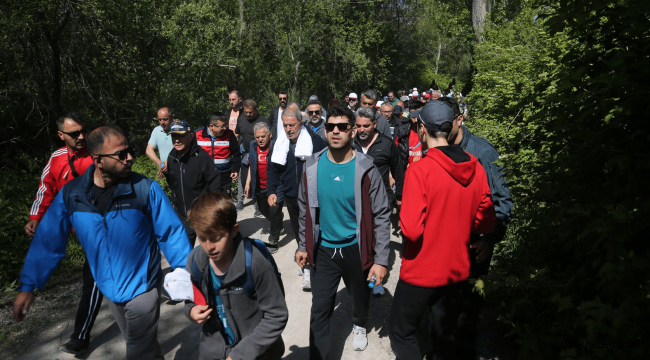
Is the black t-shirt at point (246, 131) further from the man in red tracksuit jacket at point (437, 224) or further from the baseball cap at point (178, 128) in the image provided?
the man in red tracksuit jacket at point (437, 224)

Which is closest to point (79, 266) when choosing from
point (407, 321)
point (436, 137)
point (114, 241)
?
point (114, 241)

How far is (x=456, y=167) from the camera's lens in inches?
114

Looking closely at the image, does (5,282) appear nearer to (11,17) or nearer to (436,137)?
(11,17)

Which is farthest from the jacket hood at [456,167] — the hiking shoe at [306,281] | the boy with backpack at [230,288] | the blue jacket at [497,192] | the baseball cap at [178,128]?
the baseball cap at [178,128]

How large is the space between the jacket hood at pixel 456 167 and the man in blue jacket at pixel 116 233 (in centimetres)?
187

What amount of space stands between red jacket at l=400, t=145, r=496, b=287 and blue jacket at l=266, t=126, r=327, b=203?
3301 mm

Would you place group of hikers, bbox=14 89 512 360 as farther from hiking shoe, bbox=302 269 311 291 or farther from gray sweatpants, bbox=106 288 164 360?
hiking shoe, bbox=302 269 311 291

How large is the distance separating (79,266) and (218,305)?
4.91 metres

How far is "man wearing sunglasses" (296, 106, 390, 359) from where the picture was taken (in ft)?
12.5

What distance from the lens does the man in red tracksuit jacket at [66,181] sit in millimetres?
4309

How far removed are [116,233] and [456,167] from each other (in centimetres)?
238

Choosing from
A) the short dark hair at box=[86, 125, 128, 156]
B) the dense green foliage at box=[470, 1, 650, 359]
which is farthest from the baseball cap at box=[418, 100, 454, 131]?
the short dark hair at box=[86, 125, 128, 156]

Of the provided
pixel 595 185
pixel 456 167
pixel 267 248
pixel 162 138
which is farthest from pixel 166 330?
pixel 595 185

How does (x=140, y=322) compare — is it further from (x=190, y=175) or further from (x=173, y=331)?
(x=190, y=175)
